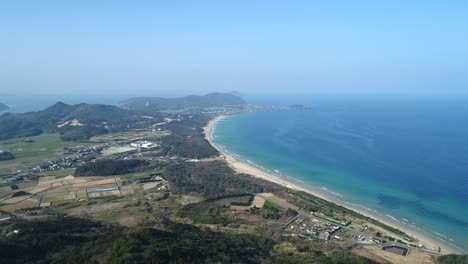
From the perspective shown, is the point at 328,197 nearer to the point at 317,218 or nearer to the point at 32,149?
the point at 317,218

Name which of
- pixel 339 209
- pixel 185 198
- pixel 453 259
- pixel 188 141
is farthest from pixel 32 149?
pixel 453 259

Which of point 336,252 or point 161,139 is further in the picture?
point 161,139

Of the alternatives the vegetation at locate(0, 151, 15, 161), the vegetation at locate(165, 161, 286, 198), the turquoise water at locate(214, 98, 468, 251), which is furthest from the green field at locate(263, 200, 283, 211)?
the vegetation at locate(0, 151, 15, 161)

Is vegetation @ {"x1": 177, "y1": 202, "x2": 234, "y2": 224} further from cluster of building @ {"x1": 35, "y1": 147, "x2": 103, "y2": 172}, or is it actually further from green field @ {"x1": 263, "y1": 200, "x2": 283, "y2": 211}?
cluster of building @ {"x1": 35, "y1": 147, "x2": 103, "y2": 172}

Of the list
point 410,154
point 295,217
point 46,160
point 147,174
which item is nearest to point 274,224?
point 295,217

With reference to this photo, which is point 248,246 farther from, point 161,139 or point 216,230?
point 161,139

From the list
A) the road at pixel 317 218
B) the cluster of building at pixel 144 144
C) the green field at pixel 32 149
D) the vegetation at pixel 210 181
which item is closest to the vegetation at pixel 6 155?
the green field at pixel 32 149
